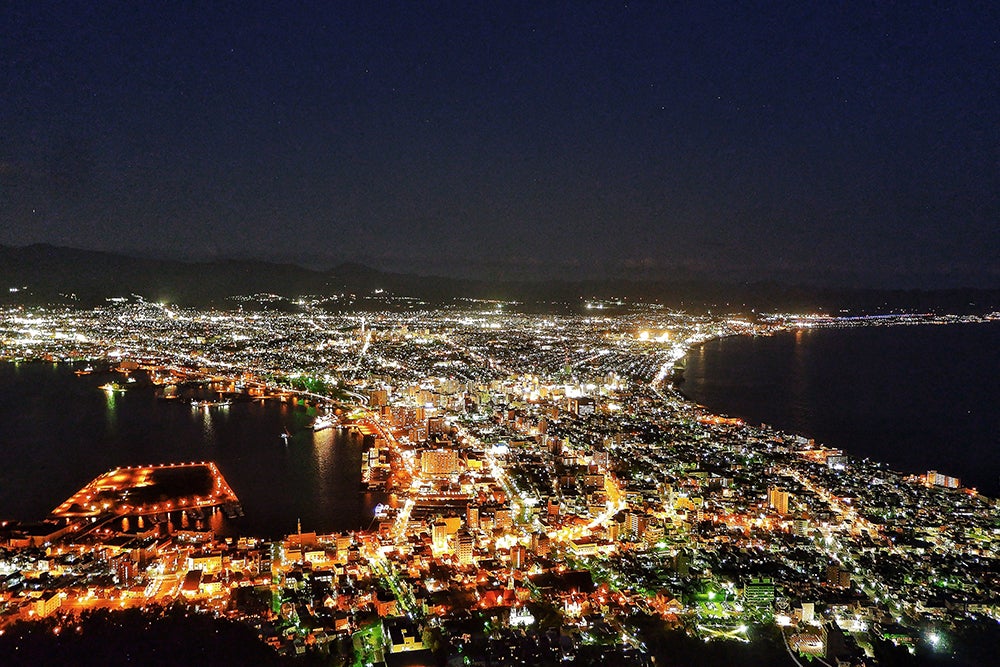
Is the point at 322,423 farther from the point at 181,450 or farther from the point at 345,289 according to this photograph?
the point at 345,289

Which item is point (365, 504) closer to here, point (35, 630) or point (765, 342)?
point (35, 630)

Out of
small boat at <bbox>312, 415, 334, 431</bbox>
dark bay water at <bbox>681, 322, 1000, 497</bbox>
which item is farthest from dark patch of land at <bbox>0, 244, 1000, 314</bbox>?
small boat at <bbox>312, 415, 334, 431</bbox>

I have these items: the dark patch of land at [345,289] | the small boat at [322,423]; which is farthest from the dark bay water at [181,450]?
the dark patch of land at [345,289]

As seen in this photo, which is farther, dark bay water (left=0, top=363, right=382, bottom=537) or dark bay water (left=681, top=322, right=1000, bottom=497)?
dark bay water (left=681, top=322, right=1000, bottom=497)

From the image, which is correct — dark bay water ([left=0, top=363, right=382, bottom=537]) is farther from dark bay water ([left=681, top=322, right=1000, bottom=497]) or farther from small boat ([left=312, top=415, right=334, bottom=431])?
dark bay water ([left=681, top=322, right=1000, bottom=497])

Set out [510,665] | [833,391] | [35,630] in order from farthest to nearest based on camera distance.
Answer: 1. [833,391]
2. [35,630]
3. [510,665]

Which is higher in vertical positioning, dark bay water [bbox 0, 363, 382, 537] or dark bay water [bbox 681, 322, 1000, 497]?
dark bay water [bbox 0, 363, 382, 537]

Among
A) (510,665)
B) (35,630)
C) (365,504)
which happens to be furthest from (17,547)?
(510,665)
